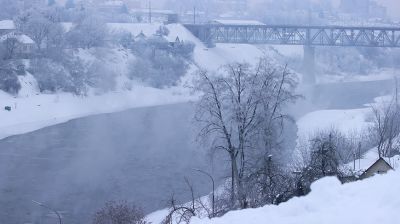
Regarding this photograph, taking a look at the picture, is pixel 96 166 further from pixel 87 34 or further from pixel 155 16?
pixel 155 16

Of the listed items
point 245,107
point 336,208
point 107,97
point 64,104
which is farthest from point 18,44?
point 336,208

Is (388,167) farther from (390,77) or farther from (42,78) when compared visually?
(390,77)

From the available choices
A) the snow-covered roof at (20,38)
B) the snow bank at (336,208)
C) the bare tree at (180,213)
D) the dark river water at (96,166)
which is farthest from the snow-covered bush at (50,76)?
the snow bank at (336,208)

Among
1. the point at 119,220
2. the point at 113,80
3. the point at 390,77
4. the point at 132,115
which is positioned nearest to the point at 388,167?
the point at 119,220

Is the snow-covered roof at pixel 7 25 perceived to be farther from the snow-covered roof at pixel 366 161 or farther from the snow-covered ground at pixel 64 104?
the snow-covered roof at pixel 366 161

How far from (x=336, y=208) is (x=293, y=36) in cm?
3401

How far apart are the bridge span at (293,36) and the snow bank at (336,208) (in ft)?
96.7

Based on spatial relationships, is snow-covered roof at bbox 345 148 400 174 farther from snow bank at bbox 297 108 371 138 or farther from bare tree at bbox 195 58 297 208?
snow bank at bbox 297 108 371 138

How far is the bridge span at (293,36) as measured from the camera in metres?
34.0

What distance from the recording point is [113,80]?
29.7 meters

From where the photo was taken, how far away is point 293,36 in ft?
123

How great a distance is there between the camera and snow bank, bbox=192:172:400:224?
412cm

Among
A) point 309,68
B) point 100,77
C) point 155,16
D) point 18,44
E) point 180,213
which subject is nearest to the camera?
point 180,213

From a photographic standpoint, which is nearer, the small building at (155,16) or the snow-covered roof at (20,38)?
the snow-covered roof at (20,38)
